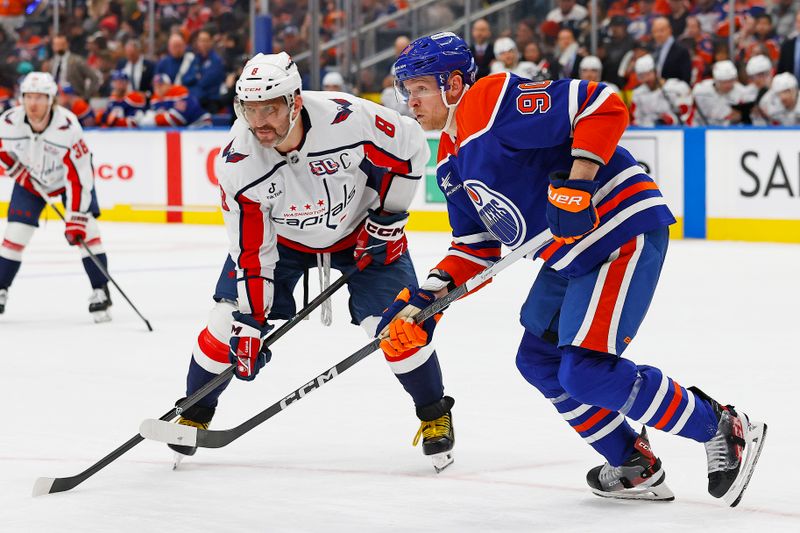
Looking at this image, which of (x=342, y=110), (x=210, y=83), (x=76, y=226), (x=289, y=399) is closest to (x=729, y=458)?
(x=289, y=399)

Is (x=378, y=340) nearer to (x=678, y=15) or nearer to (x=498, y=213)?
(x=498, y=213)

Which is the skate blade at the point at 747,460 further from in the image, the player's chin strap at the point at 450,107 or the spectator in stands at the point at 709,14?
the spectator in stands at the point at 709,14

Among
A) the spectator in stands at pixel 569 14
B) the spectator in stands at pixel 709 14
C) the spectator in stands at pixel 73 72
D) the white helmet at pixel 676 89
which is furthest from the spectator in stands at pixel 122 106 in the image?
the spectator in stands at pixel 709 14

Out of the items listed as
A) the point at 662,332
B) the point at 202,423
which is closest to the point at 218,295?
the point at 202,423

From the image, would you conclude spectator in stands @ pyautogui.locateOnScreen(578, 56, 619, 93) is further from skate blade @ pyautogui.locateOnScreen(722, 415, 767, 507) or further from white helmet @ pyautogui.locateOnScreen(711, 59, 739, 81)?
skate blade @ pyautogui.locateOnScreen(722, 415, 767, 507)

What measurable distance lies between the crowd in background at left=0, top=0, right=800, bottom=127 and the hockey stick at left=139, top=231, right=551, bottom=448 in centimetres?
647

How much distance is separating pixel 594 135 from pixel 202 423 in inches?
57.7

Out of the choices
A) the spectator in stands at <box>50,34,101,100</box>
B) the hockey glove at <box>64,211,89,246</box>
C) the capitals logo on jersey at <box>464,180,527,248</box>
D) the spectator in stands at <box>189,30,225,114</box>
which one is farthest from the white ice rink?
the spectator in stands at <box>50,34,101,100</box>

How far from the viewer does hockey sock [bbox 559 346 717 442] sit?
2656mm

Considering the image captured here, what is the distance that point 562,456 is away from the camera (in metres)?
3.36

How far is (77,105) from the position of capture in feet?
41.4

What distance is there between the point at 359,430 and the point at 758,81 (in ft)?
20.6

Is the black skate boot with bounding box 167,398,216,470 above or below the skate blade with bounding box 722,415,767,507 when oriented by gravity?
below

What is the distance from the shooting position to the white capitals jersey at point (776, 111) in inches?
349
